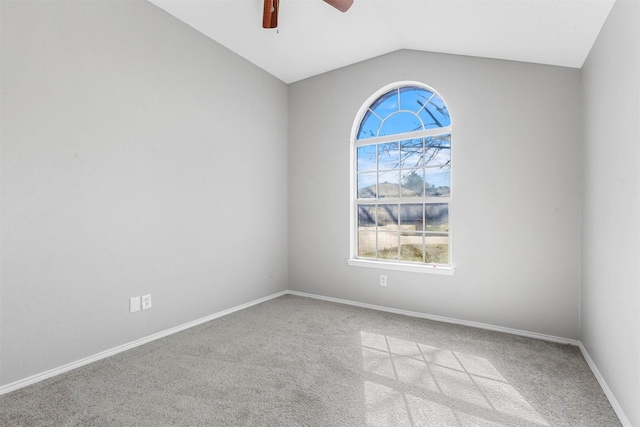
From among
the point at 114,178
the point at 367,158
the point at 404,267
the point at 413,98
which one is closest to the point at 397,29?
the point at 413,98

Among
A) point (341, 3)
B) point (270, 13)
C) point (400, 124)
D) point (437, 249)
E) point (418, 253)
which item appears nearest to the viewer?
point (341, 3)

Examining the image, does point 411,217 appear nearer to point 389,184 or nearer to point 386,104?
point 389,184

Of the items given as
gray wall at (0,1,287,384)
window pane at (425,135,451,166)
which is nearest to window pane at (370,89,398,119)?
window pane at (425,135,451,166)

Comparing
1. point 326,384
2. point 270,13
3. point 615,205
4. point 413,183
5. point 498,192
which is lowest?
point 326,384

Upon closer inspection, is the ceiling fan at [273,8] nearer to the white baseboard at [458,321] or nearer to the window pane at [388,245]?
the window pane at [388,245]

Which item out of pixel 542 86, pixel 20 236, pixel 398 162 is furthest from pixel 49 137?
pixel 542 86

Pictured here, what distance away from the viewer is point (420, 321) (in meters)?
3.03

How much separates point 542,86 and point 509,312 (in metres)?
1.95

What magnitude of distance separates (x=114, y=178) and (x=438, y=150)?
2.92 m

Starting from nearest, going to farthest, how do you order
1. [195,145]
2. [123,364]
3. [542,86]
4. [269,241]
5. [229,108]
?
[123,364]
[542,86]
[195,145]
[229,108]
[269,241]

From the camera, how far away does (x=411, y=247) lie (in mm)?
3334

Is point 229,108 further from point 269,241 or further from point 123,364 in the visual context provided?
point 123,364

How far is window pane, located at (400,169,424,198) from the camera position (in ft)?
10.8

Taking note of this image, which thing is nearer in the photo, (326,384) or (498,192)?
(326,384)
